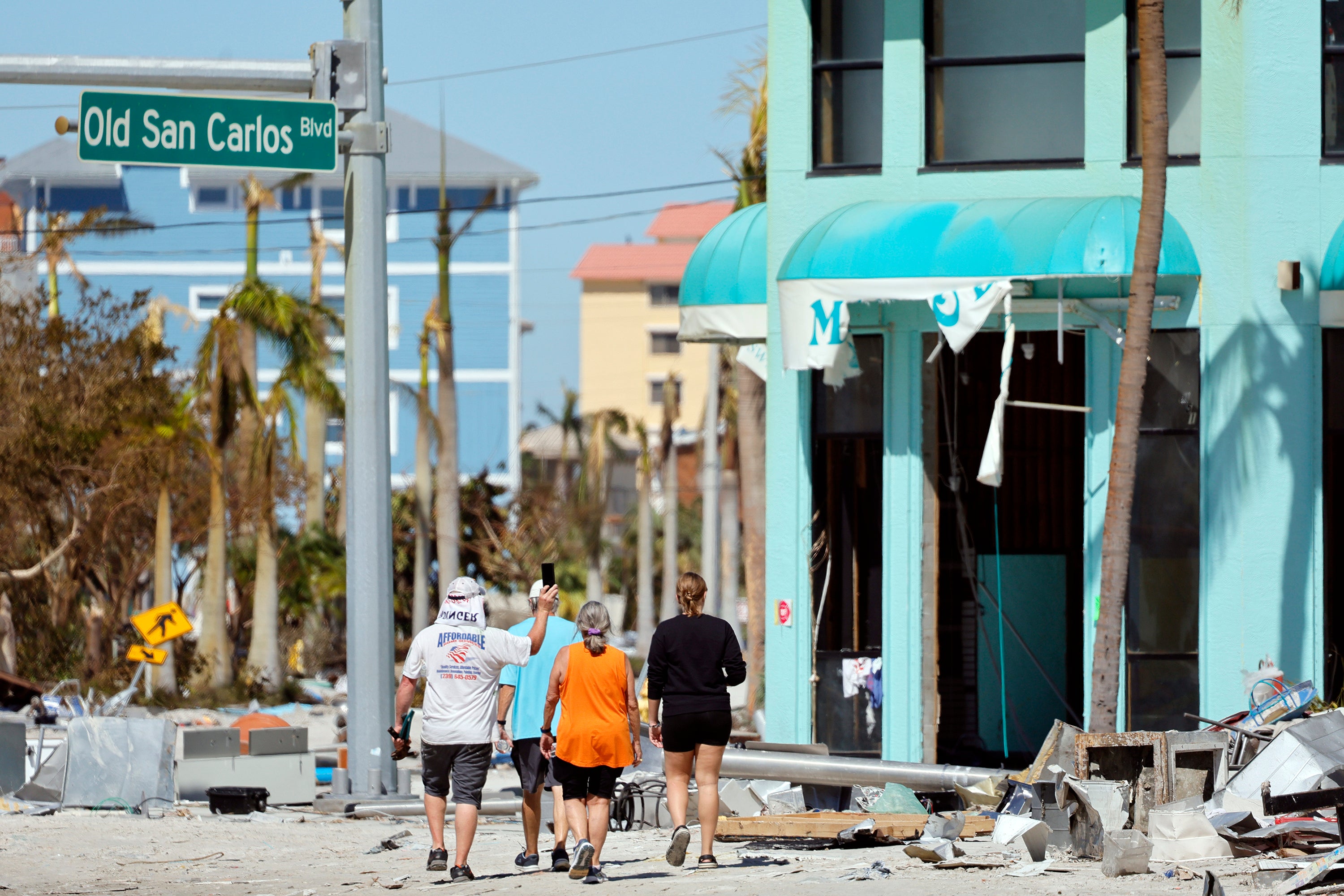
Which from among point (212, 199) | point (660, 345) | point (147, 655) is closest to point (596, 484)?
point (147, 655)

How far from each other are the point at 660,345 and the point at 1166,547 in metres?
A: 77.8

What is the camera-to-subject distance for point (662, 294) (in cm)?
9344

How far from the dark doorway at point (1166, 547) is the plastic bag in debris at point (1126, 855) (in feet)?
17.8

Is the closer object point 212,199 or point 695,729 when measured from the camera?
point 695,729

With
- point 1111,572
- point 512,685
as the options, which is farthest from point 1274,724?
point 512,685

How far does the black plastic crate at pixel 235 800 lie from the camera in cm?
1439

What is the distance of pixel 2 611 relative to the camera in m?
30.8

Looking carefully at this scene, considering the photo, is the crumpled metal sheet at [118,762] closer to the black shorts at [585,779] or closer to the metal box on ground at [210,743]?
the metal box on ground at [210,743]

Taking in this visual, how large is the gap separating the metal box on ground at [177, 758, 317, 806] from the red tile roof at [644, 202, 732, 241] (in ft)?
266

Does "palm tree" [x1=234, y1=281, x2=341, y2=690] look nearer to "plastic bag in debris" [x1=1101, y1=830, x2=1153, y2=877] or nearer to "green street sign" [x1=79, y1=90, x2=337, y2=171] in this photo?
"green street sign" [x1=79, y1=90, x2=337, y2=171]

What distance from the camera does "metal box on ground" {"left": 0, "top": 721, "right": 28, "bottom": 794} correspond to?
1473cm

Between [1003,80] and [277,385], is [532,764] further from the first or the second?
[277,385]

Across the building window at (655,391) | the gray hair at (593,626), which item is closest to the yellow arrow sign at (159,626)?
the gray hair at (593,626)

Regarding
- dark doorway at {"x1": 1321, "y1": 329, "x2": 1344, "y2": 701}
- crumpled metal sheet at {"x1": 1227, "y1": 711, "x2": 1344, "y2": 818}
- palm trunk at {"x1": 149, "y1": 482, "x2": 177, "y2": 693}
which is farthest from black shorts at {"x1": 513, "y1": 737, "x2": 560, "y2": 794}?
palm trunk at {"x1": 149, "y1": 482, "x2": 177, "y2": 693}
